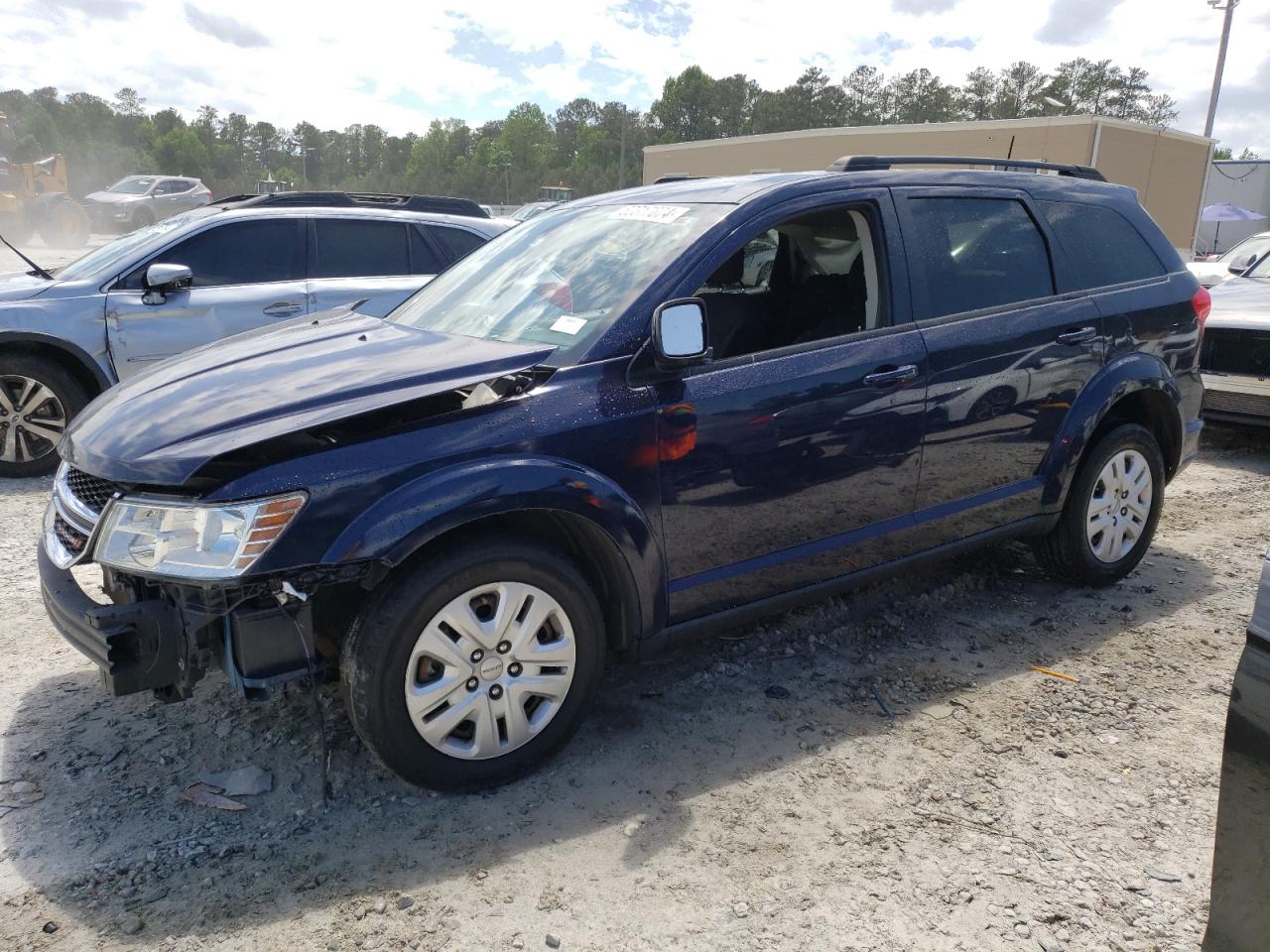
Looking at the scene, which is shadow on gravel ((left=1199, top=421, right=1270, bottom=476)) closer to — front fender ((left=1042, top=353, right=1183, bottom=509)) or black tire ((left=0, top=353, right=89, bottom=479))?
front fender ((left=1042, top=353, right=1183, bottom=509))

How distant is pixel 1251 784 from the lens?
1.72 meters

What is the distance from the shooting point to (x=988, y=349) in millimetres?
3785

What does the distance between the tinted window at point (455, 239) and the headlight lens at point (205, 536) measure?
16.3 ft

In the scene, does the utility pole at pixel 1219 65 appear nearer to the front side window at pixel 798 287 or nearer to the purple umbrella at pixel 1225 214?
the purple umbrella at pixel 1225 214

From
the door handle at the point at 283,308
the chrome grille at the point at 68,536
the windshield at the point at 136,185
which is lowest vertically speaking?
the chrome grille at the point at 68,536

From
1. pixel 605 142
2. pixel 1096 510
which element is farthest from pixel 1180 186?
pixel 605 142

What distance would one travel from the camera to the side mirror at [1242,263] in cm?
868

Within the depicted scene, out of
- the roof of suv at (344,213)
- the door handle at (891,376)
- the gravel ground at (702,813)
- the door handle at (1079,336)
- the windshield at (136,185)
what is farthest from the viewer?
the windshield at (136,185)

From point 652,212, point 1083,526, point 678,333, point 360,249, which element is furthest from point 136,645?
point 360,249

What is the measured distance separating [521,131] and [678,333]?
11232 centimetres

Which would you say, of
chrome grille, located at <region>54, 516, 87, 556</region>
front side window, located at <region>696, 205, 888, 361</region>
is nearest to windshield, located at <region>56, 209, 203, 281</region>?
chrome grille, located at <region>54, 516, 87, 556</region>

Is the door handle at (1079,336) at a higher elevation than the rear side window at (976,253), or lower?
lower

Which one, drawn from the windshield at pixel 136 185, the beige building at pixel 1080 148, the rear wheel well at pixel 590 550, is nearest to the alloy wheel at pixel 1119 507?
the rear wheel well at pixel 590 550

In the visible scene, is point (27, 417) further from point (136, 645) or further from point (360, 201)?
point (136, 645)
